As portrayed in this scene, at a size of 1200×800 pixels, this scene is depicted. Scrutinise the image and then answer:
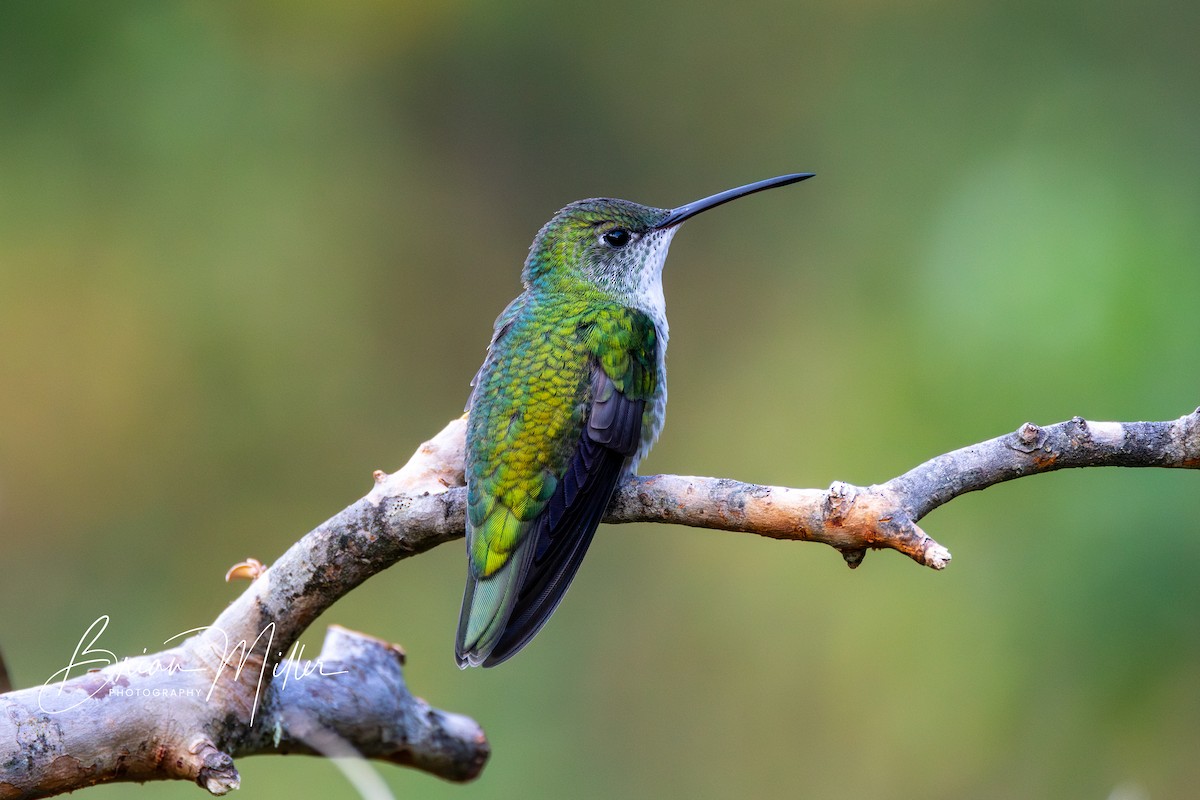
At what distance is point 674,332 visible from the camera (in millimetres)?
7570

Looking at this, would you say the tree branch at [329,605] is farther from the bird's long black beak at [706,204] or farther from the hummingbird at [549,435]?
the bird's long black beak at [706,204]

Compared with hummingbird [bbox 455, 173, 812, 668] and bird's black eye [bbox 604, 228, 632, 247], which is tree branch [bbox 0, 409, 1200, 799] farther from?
bird's black eye [bbox 604, 228, 632, 247]

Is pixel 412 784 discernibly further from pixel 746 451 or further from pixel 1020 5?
pixel 1020 5

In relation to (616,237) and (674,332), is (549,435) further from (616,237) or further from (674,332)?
(674,332)

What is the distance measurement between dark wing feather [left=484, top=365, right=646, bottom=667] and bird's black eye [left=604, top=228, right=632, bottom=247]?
91 centimetres

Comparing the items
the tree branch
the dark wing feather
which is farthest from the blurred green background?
the dark wing feather

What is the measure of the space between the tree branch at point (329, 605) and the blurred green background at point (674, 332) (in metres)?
3.01

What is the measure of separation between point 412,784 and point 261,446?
243cm

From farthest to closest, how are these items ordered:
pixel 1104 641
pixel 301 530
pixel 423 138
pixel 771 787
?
1. pixel 423 138
2. pixel 301 530
3. pixel 771 787
4. pixel 1104 641

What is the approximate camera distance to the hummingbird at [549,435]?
2.80 metres

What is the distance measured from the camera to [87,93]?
7371 millimetres

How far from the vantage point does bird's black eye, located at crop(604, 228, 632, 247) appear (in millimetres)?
3691

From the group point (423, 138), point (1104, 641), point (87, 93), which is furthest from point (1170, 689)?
point (87, 93)

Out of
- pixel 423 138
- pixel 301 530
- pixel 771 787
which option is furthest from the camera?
pixel 423 138
